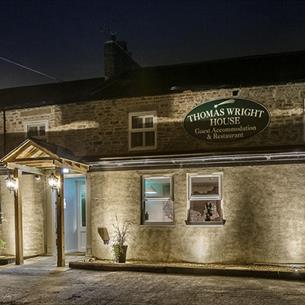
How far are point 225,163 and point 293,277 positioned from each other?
148 inches

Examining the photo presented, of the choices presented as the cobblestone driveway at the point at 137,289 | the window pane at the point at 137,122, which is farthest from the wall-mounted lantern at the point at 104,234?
the window pane at the point at 137,122

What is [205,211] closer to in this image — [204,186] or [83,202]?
[204,186]

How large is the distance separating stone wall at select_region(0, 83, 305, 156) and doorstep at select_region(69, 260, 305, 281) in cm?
362

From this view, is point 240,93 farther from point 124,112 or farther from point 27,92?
point 27,92

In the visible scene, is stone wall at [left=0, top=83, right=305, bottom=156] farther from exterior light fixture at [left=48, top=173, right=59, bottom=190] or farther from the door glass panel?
exterior light fixture at [left=48, top=173, right=59, bottom=190]

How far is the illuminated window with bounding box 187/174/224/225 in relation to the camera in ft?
43.8

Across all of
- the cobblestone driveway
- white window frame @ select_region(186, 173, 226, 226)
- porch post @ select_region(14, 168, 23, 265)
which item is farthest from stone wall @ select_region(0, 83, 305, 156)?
the cobblestone driveway

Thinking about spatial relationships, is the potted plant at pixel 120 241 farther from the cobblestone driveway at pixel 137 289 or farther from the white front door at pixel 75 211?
the white front door at pixel 75 211

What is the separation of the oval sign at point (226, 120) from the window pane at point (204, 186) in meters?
1.27

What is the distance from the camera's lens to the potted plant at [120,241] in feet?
44.4

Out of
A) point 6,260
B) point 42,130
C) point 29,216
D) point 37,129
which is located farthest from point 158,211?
point 37,129

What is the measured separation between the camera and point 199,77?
16.2 m

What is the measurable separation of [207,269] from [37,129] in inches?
319

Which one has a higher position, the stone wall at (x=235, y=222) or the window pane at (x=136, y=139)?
the window pane at (x=136, y=139)
